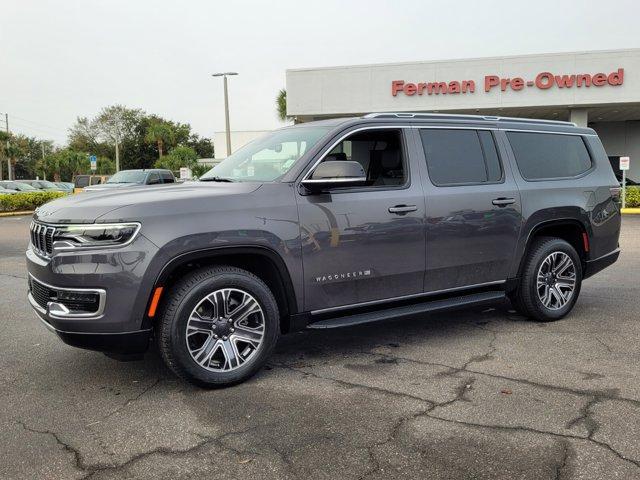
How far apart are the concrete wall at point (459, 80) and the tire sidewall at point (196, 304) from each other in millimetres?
21351

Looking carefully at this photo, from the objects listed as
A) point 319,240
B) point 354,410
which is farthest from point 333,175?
point 354,410

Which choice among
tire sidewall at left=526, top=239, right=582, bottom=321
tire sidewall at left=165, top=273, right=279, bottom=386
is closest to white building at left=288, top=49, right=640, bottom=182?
tire sidewall at left=526, top=239, right=582, bottom=321

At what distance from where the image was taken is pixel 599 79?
23219mm

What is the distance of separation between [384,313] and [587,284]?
422 cm

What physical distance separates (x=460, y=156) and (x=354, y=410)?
8.35 ft

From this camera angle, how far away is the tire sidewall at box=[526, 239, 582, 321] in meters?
5.54

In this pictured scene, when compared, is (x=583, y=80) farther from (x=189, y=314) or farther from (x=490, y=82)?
(x=189, y=314)

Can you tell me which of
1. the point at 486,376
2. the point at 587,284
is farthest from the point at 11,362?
the point at 587,284

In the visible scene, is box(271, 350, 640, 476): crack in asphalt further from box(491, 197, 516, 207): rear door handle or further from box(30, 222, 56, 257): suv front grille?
box(30, 222, 56, 257): suv front grille

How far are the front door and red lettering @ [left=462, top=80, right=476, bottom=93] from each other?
20.9m

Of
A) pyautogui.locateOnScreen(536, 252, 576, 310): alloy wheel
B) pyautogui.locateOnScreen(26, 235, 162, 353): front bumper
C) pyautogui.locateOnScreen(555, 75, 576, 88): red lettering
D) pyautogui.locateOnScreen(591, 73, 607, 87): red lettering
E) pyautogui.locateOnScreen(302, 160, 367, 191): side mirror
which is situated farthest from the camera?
pyautogui.locateOnScreen(555, 75, 576, 88): red lettering

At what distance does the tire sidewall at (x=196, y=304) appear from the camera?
3.82 m

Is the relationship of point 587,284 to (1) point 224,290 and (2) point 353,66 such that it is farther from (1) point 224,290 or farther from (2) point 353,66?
(2) point 353,66

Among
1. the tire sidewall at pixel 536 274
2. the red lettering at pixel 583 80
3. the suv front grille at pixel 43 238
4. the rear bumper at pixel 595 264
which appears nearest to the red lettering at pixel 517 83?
the red lettering at pixel 583 80
